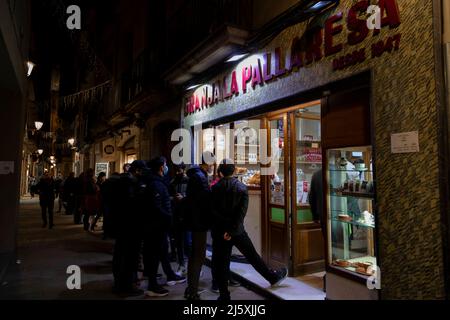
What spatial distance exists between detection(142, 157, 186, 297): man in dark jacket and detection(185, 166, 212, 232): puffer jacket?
489 mm

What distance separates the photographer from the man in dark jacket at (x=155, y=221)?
4.89 meters

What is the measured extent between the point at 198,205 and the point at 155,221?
0.78m

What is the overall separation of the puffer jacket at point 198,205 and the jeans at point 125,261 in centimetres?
114

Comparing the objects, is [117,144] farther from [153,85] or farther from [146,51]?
[153,85]

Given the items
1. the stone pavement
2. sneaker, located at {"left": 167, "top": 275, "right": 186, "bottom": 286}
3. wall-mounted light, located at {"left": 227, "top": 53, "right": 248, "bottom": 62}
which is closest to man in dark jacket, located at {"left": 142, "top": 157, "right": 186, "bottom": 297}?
the stone pavement

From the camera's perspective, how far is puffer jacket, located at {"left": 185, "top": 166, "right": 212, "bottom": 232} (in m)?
4.59

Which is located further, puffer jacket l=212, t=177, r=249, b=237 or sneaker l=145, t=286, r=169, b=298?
sneaker l=145, t=286, r=169, b=298

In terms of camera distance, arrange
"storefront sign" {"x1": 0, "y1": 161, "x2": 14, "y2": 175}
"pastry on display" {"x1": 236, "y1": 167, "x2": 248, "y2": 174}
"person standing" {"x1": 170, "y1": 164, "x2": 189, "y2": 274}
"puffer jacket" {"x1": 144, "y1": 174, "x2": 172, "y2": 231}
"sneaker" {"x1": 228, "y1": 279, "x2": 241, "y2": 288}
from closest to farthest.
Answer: "puffer jacket" {"x1": 144, "y1": 174, "x2": 172, "y2": 231}
"sneaker" {"x1": 228, "y1": 279, "x2": 241, "y2": 288}
"person standing" {"x1": 170, "y1": 164, "x2": 189, "y2": 274}
"pastry on display" {"x1": 236, "y1": 167, "x2": 248, "y2": 174}
"storefront sign" {"x1": 0, "y1": 161, "x2": 14, "y2": 175}

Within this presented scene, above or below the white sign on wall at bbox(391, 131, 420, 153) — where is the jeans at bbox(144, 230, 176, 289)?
below

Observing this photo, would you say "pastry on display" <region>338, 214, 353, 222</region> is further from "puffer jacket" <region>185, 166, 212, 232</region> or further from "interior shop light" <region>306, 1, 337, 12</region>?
"interior shop light" <region>306, 1, 337, 12</region>

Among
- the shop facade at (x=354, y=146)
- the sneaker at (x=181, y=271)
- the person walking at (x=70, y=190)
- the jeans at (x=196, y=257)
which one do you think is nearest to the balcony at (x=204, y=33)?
the shop facade at (x=354, y=146)
